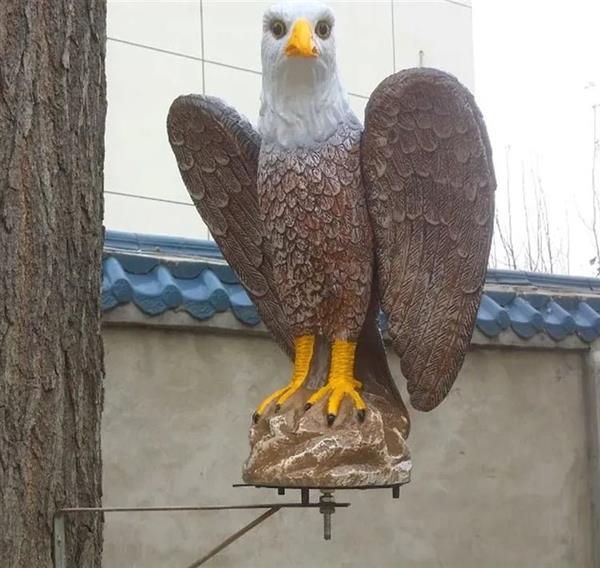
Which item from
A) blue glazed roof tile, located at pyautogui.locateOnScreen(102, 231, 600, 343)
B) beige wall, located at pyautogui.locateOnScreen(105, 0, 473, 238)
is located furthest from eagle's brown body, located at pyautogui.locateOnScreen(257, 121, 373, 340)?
beige wall, located at pyautogui.locateOnScreen(105, 0, 473, 238)

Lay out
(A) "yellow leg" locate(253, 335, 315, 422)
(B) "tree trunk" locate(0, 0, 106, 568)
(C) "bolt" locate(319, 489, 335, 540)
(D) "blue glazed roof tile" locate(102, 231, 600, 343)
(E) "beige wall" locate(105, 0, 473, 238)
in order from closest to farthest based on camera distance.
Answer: (B) "tree trunk" locate(0, 0, 106, 568), (C) "bolt" locate(319, 489, 335, 540), (A) "yellow leg" locate(253, 335, 315, 422), (D) "blue glazed roof tile" locate(102, 231, 600, 343), (E) "beige wall" locate(105, 0, 473, 238)

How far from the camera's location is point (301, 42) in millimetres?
1271

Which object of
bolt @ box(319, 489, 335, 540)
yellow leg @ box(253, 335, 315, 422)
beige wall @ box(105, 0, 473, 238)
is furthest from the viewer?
beige wall @ box(105, 0, 473, 238)

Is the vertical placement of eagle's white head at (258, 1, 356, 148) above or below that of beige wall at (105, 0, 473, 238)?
below

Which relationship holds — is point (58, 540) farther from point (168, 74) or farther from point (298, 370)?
point (168, 74)

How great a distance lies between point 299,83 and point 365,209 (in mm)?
176

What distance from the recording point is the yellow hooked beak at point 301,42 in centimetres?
127

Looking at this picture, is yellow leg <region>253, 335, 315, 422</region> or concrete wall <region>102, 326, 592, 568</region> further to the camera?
concrete wall <region>102, 326, 592, 568</region>

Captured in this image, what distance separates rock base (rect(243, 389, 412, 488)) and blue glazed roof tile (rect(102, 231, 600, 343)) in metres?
0.88

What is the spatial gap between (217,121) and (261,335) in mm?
1128

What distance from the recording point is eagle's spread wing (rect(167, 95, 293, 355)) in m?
1.43

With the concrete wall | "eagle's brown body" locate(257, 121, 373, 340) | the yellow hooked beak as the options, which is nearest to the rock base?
"eagle's brown body" locate(257, 121, 373, 340)

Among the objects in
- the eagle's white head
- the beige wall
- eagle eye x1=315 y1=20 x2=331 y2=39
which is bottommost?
the eagle's white head

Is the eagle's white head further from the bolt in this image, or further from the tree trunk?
the bolt
